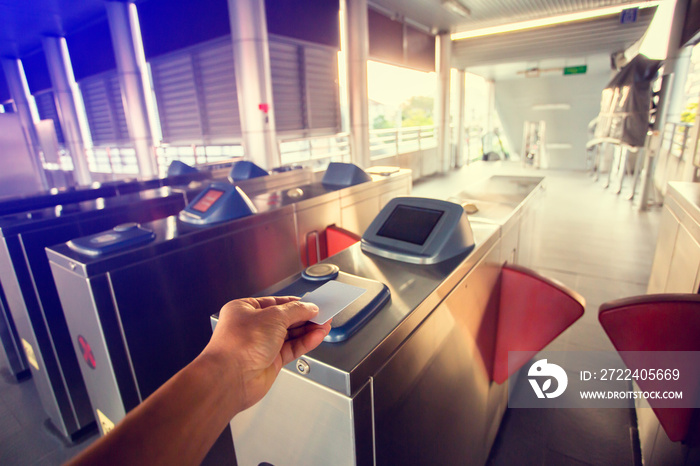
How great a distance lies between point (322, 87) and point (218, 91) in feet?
5.80

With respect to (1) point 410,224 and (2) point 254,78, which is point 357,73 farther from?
(1) point 410,224

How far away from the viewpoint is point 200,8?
569 cm

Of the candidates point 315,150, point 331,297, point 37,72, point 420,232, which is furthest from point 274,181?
point 37,72

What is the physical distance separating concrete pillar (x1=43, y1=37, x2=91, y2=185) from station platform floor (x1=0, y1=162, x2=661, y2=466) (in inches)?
303

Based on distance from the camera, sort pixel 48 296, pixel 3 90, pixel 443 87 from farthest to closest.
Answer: pixel 3 90, pixel 443 87, pixel 48 296

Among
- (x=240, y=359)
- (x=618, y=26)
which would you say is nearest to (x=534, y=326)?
(x=240, y=359)

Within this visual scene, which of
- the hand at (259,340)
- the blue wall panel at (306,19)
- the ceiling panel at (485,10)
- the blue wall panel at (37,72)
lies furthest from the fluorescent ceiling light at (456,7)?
the blue wall panel at (37,72)

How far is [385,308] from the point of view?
957mm

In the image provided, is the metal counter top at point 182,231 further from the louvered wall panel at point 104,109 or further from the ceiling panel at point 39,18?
the louvered wall panel at point 104,109

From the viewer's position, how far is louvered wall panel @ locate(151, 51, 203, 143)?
6.60 metres

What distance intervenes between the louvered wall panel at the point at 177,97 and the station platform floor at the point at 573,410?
202 inches

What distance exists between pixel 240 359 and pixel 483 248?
1039 mm

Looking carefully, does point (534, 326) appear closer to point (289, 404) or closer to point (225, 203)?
point (289, 404)

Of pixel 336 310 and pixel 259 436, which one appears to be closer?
pixel 336 310
